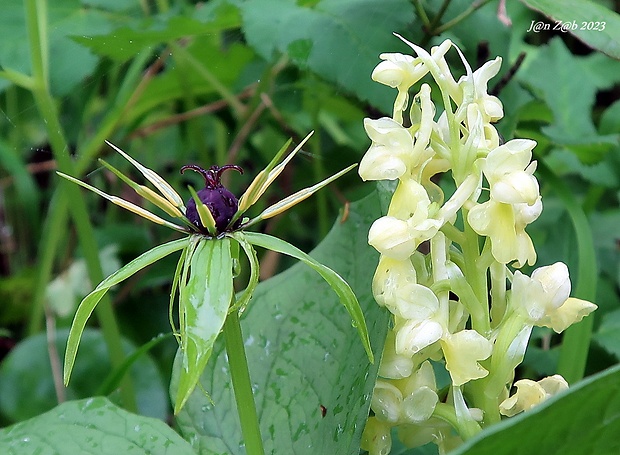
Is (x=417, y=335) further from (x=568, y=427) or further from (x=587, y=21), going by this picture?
(x=587, y=21)

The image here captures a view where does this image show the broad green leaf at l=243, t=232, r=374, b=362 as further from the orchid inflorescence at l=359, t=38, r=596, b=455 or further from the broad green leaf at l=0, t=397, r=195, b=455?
the broad green leaf at l=0, t=397, r=195, b=455

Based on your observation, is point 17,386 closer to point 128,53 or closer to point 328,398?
point 128,53

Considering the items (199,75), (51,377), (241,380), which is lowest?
(51,377)

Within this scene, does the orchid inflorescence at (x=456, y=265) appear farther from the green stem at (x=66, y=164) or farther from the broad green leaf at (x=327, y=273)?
the green stem at (x=66, y=164)

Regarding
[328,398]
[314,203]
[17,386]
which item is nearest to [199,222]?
[328,398]

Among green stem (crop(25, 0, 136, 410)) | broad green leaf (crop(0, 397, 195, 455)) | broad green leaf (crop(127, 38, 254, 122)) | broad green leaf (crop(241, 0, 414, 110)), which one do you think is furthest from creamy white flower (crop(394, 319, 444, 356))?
broad green leaf (crop(127, 38, 254, 122))

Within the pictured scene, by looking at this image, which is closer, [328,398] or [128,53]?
[328,398]

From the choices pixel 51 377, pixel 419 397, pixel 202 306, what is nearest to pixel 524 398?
pixel 419 397
